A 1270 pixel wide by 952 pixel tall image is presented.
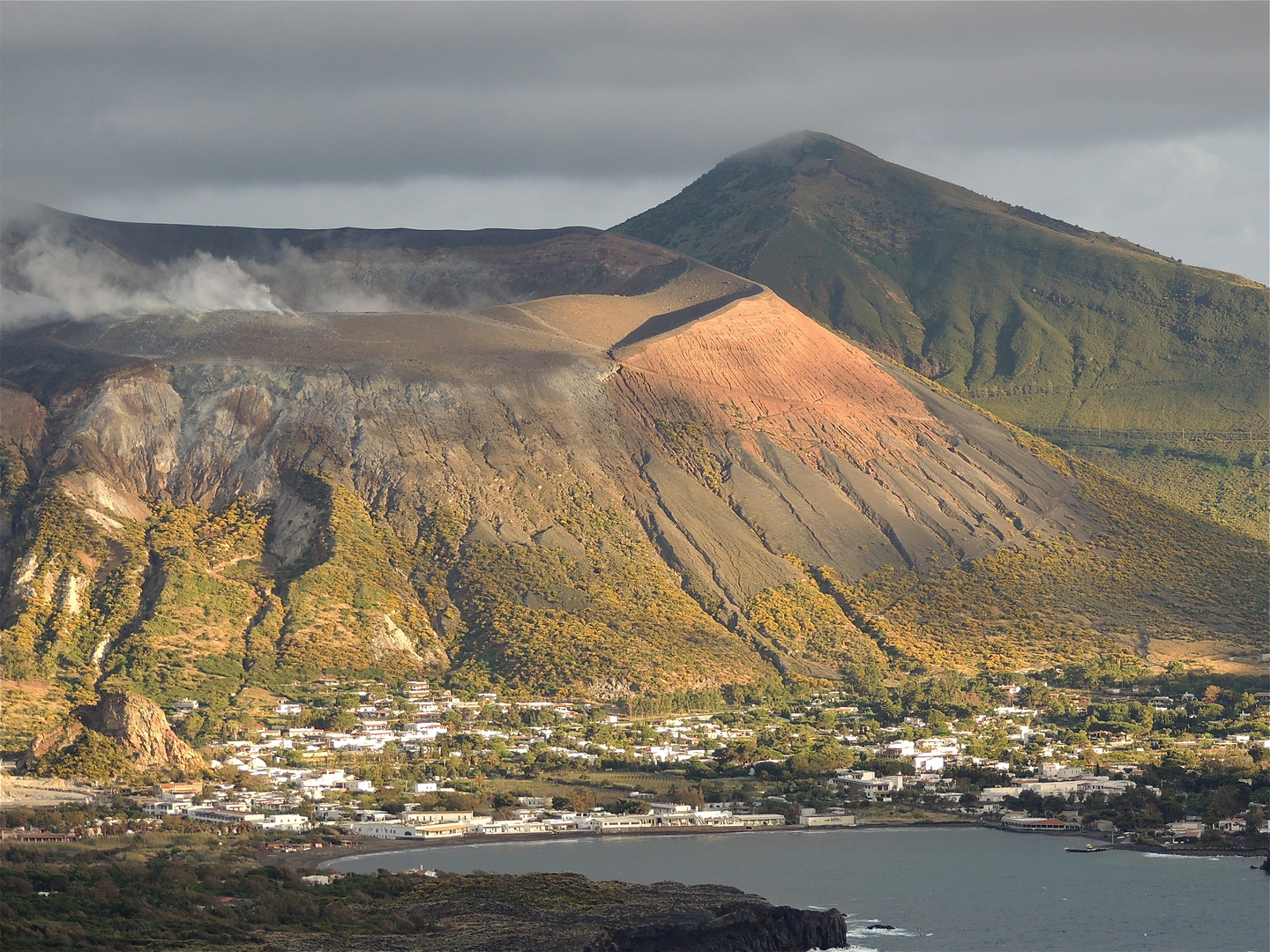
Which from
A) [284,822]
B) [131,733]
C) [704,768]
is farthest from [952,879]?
Answer: [131,733]

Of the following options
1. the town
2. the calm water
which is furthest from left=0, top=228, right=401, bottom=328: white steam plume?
the calm water

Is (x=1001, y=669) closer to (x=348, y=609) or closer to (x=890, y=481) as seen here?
(x=890, y=481)

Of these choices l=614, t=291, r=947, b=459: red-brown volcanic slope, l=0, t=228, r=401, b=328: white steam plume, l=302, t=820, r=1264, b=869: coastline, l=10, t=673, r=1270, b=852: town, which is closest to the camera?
l=302, t=820, r=1264, b=869: coastline

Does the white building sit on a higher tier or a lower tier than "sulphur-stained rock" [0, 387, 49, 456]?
lower

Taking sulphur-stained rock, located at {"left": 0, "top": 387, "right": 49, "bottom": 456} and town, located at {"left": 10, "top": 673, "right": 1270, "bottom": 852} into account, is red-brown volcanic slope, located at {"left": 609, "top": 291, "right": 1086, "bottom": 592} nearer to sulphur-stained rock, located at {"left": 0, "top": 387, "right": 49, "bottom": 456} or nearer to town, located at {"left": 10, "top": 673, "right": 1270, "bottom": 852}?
town, located at {"left": 10, "top": 673, "right": 1270, "bottom": 852}

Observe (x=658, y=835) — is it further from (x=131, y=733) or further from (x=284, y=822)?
(x=131, y=733)

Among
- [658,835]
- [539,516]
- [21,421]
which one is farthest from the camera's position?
[21,421]

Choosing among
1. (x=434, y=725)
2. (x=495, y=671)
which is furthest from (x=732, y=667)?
(x=434, y=725)

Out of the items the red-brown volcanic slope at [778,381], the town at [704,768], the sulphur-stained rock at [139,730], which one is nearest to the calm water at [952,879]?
the town at [704,768]
